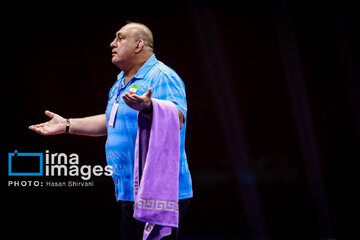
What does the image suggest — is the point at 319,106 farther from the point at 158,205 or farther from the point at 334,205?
the point at 158,205

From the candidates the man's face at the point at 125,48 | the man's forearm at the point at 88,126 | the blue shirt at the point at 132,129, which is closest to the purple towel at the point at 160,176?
the blue shirt at the point at 132,129

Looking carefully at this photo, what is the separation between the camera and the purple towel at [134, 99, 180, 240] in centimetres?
131

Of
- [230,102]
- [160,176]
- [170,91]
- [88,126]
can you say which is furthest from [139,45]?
[230,102]

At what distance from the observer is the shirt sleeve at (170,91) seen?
1.43 metres

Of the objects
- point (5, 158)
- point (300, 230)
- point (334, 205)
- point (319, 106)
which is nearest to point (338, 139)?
point (319, 106)

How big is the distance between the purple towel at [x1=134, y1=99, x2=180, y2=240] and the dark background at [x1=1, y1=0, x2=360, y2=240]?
1.94 m

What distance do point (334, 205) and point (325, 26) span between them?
5.07ft

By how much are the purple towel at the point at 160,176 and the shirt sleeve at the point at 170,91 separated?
76 mm

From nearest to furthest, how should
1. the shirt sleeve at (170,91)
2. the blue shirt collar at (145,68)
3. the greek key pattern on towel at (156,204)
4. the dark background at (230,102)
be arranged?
the greek key pattern on towel at (156,204) → the shirt sleeve at (170,91) → the blue shirt collar at (145,68) → the dark background at (230,102)

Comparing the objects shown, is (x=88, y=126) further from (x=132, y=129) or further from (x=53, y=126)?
(x=132, y=129)

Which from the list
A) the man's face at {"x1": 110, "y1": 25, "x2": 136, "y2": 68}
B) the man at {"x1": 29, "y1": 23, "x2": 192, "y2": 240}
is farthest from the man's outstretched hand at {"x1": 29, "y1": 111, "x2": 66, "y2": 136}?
the man's face at {"x1": 110, "y1": 25, "x2": 136, "y2": 68}

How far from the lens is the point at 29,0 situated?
3104 mm

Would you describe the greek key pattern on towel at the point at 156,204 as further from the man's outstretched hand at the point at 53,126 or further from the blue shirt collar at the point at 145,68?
the man's outstretched hand at the point at 53,126

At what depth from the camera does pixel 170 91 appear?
4.71 ft
